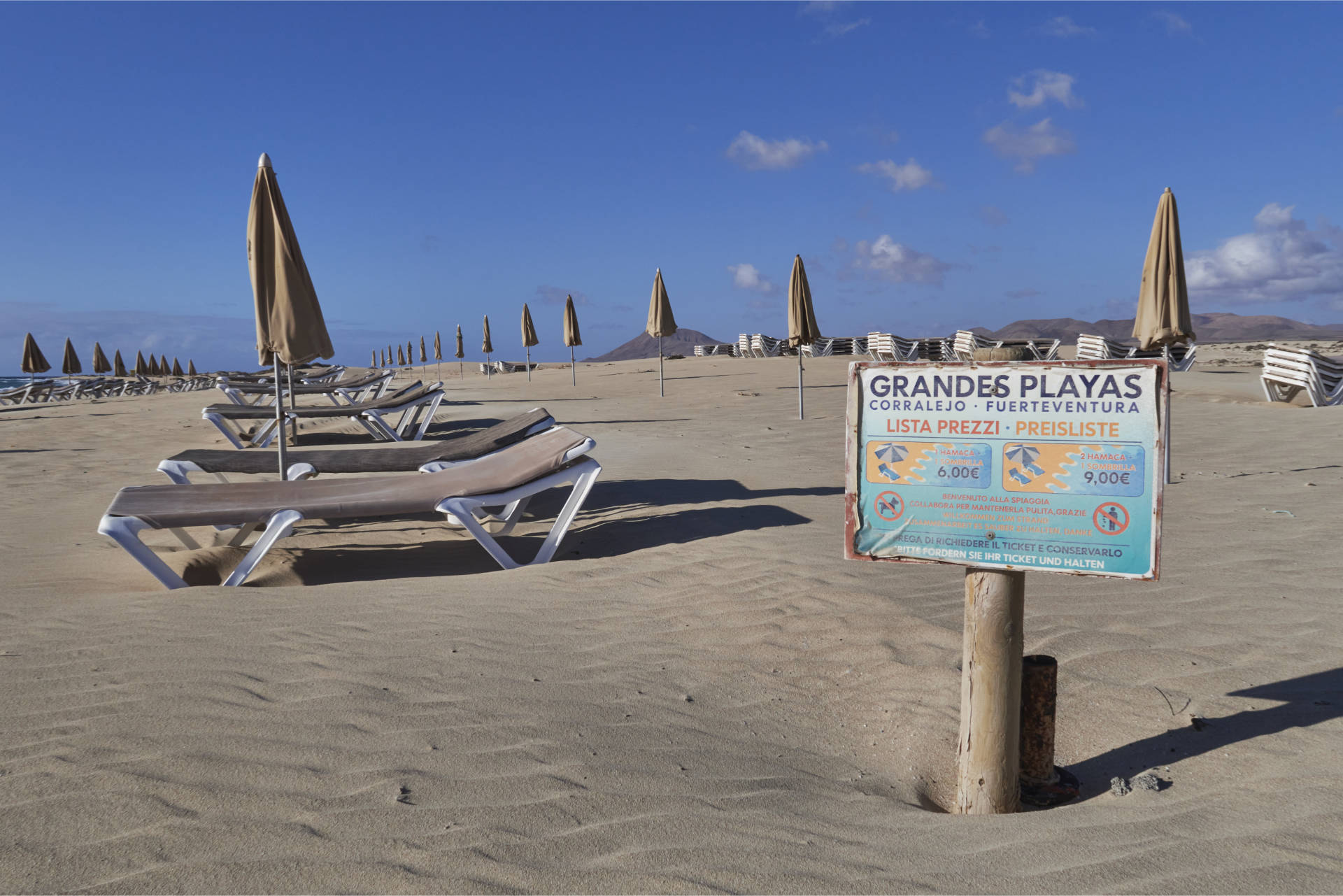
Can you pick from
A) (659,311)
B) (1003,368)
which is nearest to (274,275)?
(1003,368)

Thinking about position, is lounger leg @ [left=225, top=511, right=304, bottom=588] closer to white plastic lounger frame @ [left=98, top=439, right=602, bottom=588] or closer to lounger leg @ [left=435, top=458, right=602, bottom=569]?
white plastic lounger frame @ [left=98, top=439, right=602, bottom=588]

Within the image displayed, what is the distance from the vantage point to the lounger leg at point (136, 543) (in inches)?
155

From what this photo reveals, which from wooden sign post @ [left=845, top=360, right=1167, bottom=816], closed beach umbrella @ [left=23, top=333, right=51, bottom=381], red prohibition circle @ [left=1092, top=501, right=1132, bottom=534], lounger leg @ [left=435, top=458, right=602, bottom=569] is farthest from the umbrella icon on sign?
closed beach umbrella @ [left=23, top=333, right=51, bottom=381]

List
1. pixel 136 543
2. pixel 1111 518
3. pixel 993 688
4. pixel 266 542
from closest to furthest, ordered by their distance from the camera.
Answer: pixel 1111 518 < pixel 993 688 < pixel 136 543 < pixel 266 542

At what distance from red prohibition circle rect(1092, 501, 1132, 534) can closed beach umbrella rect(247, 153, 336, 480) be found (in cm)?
523

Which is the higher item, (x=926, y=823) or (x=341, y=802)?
(x=341, y=802)

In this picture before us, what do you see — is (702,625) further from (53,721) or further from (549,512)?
(549,512)

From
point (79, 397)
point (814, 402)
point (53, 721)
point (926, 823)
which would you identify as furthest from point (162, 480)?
point (79, 397)

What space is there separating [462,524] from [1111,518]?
350cm

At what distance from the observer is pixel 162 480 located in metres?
7.53

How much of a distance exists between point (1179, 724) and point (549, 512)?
458cm

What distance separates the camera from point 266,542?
13.8ft

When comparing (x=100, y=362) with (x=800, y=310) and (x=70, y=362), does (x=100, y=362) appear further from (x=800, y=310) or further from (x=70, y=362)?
(x=800, y=310)

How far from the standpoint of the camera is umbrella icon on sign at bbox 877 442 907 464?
225 centimetres
